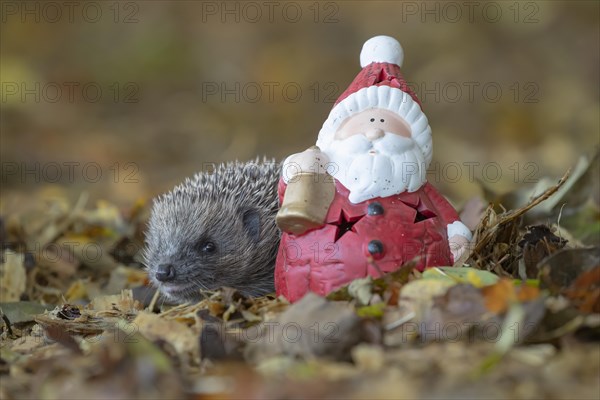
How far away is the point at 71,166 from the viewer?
930 centimetres

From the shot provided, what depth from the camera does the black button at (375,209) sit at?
326 cm

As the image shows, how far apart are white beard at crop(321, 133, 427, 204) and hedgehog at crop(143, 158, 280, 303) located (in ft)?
2.74

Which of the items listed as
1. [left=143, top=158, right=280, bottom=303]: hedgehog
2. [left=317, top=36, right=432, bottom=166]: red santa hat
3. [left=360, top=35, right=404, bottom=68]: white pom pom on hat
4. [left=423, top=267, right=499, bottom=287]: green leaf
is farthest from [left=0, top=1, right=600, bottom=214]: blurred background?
[left=423, top=267, right=499, bottom=287]: green leaf

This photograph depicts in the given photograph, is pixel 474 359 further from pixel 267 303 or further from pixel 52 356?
pixel 52 356

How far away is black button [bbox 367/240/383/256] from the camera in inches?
125

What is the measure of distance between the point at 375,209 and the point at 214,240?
40.5 inches

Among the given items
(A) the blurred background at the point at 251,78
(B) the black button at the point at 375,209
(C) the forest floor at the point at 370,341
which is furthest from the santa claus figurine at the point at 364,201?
(A) the blurred background at the point at 251,78

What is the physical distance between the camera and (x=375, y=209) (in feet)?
10.7

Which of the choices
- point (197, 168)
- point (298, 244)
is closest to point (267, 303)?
point (298, 244)

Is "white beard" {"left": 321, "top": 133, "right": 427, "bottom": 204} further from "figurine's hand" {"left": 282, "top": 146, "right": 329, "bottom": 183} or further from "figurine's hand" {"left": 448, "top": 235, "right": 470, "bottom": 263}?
"figurine's hand" {"left": 448, "top": 235, "right": 470, "bottom": 263}

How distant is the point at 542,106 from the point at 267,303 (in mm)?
7914

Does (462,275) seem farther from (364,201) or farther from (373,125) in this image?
(373,125)

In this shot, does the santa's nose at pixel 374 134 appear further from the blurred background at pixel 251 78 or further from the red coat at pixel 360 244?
the blurred background at pixel 251 78

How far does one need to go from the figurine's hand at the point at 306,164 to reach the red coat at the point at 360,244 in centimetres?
9
